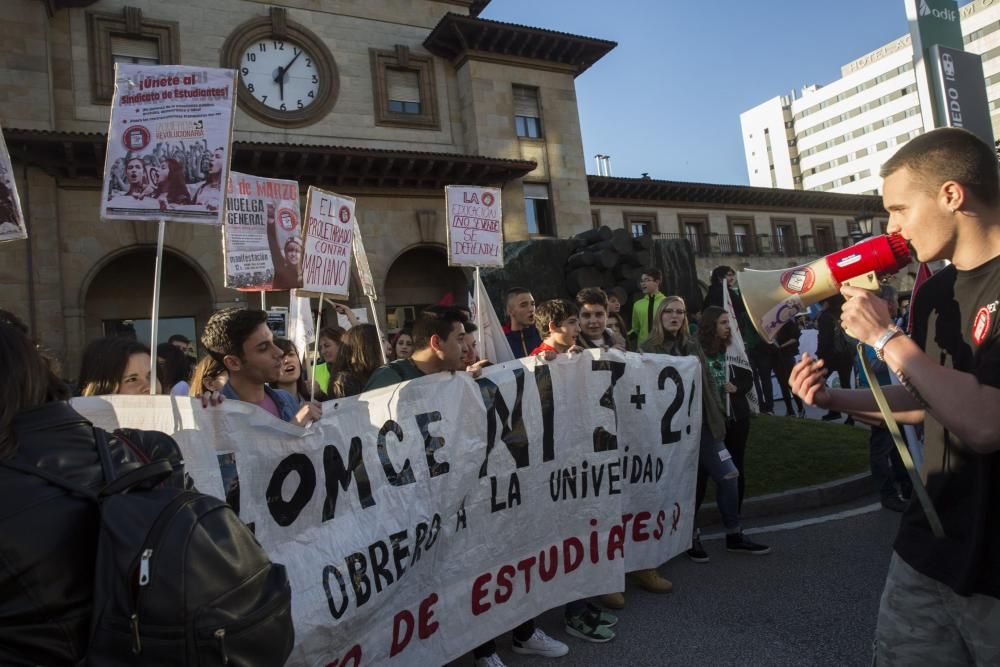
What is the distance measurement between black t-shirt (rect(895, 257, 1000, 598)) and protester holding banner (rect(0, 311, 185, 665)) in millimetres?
1931

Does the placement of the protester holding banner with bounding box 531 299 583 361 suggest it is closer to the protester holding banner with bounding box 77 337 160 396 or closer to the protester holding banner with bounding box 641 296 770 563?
the protester holding banner with bounding box 641 296 770 563

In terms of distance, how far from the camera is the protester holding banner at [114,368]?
328 cm

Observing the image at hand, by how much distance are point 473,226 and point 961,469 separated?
18.9 feet

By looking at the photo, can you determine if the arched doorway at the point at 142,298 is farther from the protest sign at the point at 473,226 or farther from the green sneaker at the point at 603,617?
the green sneaker at the point at 603,617

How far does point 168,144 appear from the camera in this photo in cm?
417

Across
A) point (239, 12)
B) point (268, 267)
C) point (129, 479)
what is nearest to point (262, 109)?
point (239, 12)

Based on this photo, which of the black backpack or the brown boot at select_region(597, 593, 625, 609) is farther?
the brown boot at select_region(597, 593, 625, 609)

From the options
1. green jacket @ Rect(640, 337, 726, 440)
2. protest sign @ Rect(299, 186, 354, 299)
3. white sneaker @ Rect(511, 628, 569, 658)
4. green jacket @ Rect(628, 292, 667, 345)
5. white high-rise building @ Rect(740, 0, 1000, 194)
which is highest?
white high-rise building @ Rect(740, 0, 1000, 194)

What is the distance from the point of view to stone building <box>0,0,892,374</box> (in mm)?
15664

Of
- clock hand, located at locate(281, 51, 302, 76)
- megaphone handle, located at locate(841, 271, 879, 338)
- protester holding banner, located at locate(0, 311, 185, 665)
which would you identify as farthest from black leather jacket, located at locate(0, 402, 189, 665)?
clock hand, located at locate(281, 51, 302, 76)

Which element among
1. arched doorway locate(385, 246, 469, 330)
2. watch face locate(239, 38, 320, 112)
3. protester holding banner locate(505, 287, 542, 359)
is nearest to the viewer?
protester holding banner locate(505, 287, 542, 359)

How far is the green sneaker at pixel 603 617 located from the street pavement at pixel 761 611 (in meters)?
0.05

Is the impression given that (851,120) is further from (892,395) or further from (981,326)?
(981,326)

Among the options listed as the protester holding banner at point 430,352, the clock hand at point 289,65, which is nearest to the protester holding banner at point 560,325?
the protester holding banner at point 430,352
